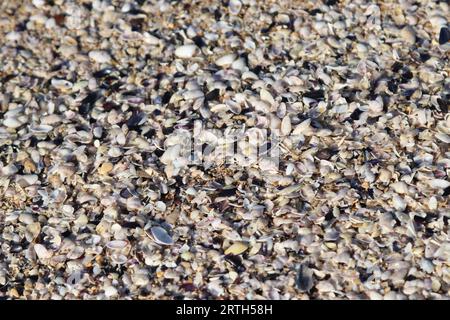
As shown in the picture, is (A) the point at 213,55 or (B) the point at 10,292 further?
(A) the point at 213,55

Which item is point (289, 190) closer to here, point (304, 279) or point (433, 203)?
point (304, 279)

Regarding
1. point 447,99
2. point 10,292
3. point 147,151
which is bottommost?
point 10,292

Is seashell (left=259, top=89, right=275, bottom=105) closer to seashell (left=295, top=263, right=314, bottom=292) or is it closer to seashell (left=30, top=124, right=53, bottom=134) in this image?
seashell (left=295, top=263, right=314, bottom=292)

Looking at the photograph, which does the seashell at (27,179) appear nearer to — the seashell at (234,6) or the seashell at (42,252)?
the seashell at (42,252)

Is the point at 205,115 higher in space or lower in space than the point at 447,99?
lower

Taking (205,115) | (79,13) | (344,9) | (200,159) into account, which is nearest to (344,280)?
(200,159)

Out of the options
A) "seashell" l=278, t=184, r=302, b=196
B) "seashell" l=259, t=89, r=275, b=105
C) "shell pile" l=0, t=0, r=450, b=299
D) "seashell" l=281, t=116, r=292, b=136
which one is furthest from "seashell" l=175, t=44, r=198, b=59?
"seashell" l=278, t=184, r=302, b=196

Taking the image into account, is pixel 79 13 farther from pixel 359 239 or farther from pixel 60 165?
pixel 359 239
